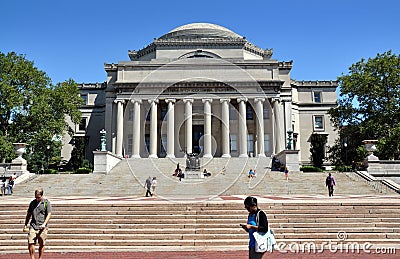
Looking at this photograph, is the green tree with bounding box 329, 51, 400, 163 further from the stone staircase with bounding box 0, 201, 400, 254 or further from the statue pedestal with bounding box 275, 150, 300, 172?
the stone staircase with bounding box 0, 201, 400, 254

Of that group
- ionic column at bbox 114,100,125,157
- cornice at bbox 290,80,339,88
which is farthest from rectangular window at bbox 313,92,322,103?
ionic column at bbox 114,100,125,157

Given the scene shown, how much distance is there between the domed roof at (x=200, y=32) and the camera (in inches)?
2502

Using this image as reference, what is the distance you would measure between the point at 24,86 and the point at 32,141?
21.9 feet

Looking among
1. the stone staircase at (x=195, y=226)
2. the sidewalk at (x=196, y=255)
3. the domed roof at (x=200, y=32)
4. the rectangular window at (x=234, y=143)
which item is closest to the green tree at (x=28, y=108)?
the rectangular window at (x=234, y=143)

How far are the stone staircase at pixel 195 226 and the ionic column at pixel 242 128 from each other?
34.1 m

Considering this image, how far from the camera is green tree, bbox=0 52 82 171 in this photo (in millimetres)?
42562

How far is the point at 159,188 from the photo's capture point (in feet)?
93.2

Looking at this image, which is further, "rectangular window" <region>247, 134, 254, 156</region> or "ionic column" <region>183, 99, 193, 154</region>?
"rectangular window" <region>247, 134, 254, 156</region>

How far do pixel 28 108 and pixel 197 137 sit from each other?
22.4 m

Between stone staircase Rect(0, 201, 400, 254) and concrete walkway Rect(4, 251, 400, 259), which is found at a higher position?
stone staircase Rect(0, 201, 400, 254)

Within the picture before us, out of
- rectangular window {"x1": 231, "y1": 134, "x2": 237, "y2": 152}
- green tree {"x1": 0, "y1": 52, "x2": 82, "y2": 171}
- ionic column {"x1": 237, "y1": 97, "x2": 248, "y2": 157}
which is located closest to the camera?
green tree {"x1": 0, "y1": 52, "x2": 82, "y2": 171}

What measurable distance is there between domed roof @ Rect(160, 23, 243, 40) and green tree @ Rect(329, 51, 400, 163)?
25019 mm

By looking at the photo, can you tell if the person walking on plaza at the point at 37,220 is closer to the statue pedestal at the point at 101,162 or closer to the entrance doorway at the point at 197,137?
the statue pedestal at the point at 101,162

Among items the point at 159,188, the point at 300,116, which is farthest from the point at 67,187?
the point at 300,116
